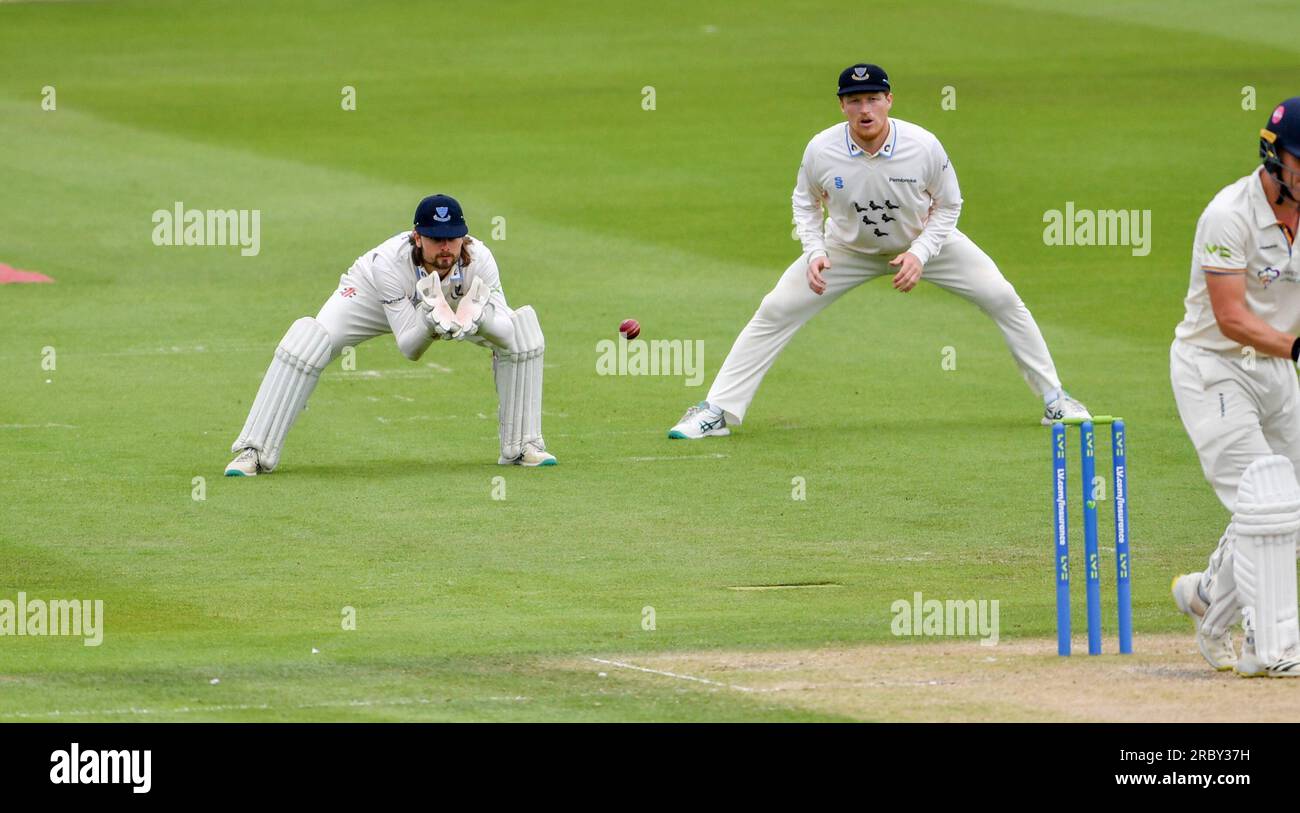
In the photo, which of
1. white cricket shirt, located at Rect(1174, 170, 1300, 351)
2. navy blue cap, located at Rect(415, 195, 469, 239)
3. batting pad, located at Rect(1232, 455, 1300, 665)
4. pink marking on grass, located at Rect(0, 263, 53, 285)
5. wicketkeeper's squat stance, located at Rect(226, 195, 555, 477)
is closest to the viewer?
batting pad, located at Rect(1232, 455, 1300, 665)

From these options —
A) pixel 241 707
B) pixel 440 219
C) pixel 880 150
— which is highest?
pixel 880 150

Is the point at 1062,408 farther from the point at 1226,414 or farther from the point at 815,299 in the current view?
the point at 1226,414

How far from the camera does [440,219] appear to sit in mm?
13992

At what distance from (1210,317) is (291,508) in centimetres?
601

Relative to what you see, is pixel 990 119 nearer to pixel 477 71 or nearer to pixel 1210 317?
pixel 477 71

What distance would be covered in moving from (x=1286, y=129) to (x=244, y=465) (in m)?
7.50

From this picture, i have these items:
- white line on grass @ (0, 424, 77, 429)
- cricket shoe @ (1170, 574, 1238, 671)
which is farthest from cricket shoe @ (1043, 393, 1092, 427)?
white line on grass @ (0, 424, 77, 429)

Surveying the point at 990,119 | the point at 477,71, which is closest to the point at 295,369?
the point at 990,119

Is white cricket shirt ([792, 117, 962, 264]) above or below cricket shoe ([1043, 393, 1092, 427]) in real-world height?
above

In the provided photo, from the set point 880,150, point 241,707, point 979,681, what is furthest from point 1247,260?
point 880,150

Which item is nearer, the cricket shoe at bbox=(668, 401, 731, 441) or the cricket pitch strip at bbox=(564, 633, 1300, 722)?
the cricket pitch strip at bbox=(564, 633, 1300, 722)

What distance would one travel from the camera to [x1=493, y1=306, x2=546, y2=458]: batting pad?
14.8 meters
